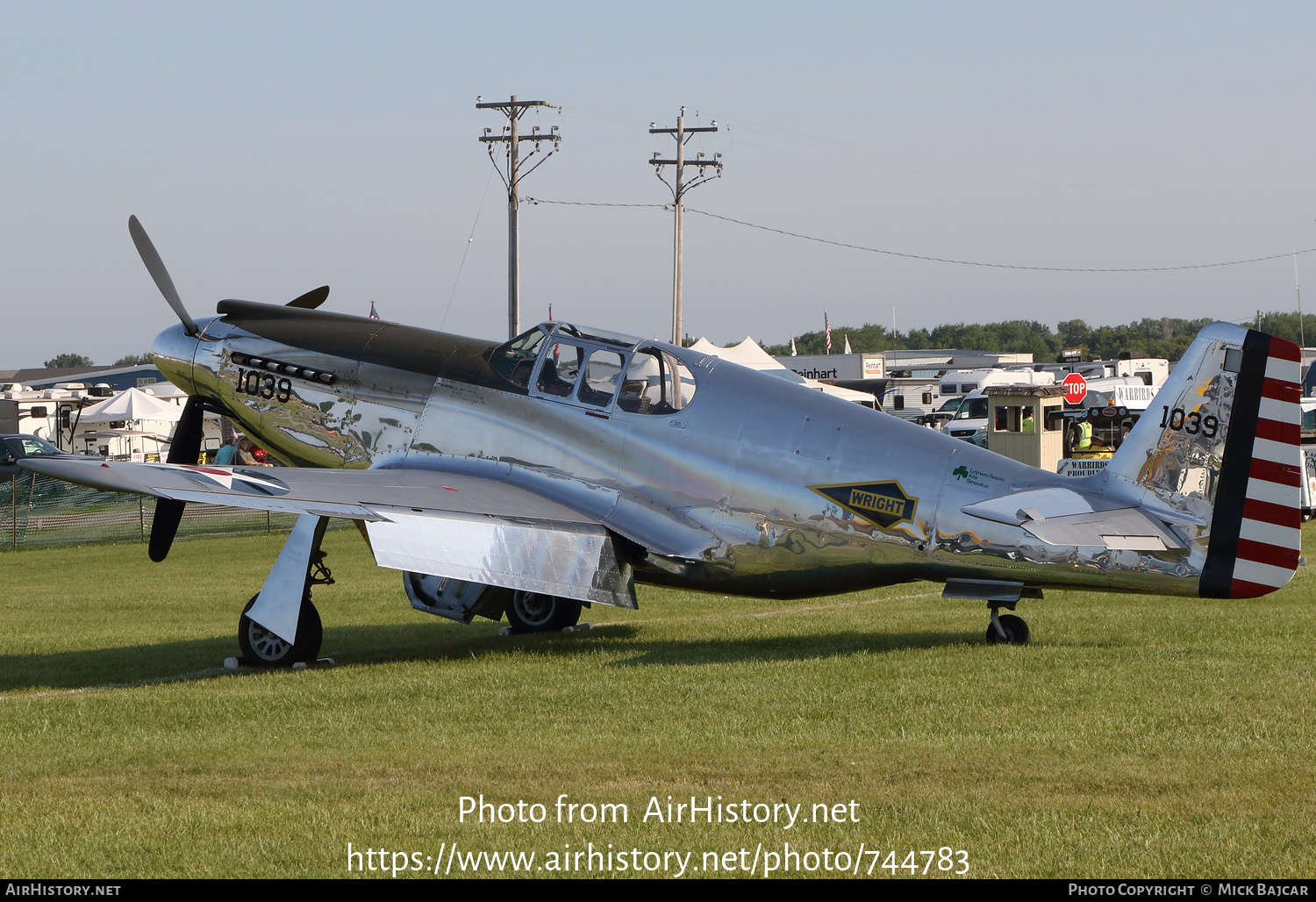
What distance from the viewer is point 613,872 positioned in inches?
190

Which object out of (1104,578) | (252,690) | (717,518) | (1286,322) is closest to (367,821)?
(252,690)

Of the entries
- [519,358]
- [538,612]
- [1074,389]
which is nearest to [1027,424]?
[1074,389]

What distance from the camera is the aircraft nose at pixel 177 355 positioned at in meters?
12.1

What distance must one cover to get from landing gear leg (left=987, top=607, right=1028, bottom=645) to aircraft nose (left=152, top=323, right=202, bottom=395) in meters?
7.57

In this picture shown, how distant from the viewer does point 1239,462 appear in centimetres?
862

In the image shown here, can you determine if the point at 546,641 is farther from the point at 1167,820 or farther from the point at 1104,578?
the point at 1167,820

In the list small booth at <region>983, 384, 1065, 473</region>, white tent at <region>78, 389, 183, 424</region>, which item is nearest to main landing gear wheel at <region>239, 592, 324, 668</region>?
small booth at <region>983, 384, 1065, 473</region>

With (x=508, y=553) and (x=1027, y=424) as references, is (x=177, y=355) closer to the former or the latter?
(x=508, y=553)

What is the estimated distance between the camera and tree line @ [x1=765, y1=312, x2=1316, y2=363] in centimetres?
13900

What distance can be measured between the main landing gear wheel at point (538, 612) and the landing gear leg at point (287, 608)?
2512mm

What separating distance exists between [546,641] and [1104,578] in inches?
199

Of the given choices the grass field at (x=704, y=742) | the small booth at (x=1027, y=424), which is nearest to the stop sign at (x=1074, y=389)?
the small booth at (x=1027, y=424)

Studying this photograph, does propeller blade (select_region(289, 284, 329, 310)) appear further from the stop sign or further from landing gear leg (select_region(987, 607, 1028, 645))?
the stop sign

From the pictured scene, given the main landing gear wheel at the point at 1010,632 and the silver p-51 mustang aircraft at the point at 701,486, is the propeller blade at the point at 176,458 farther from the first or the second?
the main landing gear wheel at the point at 1010,632
